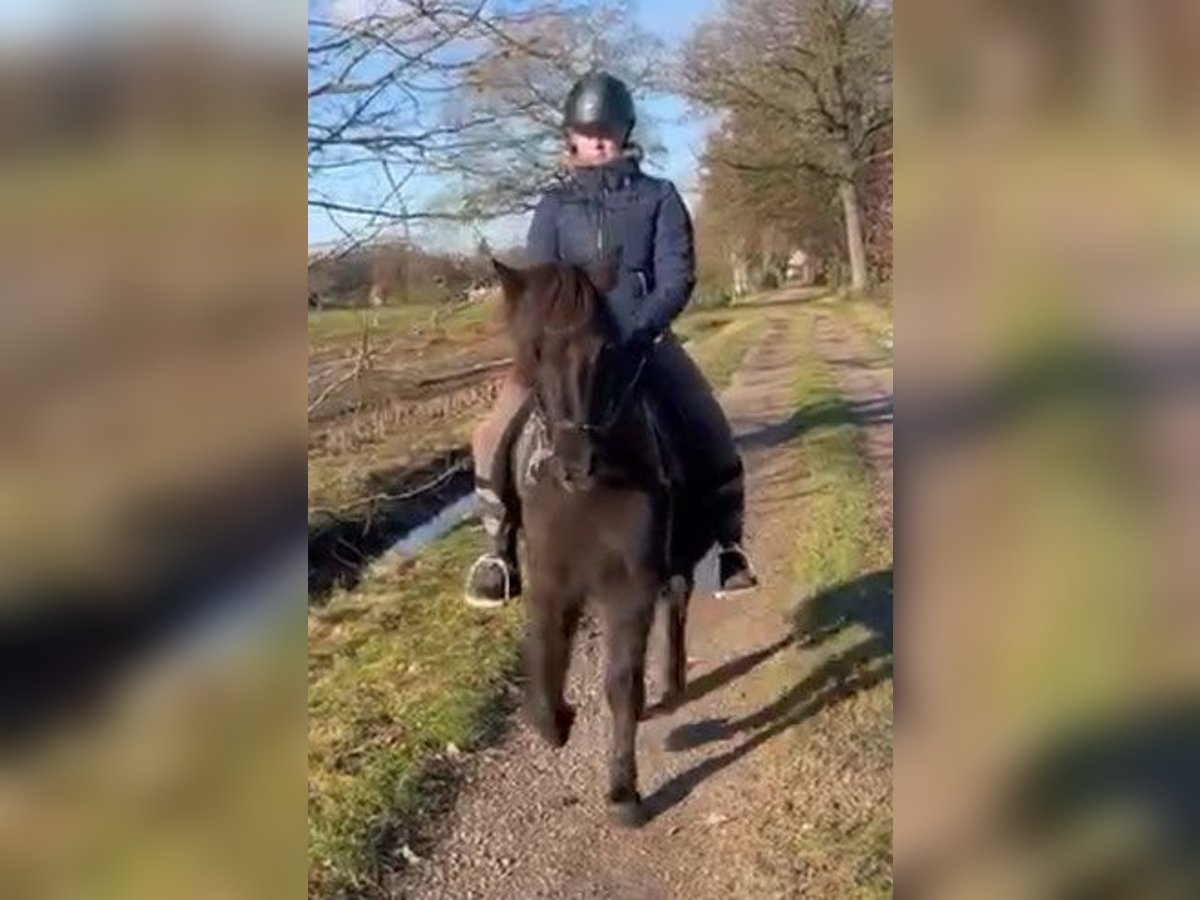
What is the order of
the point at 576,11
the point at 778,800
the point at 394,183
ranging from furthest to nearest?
the point at 778,800 < the point at 576,11 < the point at 394,183

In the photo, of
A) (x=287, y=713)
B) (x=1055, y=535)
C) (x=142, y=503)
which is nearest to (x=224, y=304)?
(x=142, y=503)

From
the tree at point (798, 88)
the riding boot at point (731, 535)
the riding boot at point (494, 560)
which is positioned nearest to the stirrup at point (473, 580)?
the riding boot at point (494, 560)

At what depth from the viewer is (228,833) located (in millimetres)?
736

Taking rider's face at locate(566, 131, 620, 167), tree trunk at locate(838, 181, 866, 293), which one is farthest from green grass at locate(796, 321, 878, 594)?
tree trunk at locate(838, 181, 866, 293)

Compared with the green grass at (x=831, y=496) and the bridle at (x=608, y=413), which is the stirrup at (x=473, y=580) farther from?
the green grass at (x=831, y=496)

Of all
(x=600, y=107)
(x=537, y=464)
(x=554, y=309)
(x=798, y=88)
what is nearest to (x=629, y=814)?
(x=537, y=464)

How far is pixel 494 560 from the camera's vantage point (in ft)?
7.64

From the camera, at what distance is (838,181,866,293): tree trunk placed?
109 centimetres

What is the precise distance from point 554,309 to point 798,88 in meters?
0.59

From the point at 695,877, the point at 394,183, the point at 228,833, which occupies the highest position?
the point at 394,183

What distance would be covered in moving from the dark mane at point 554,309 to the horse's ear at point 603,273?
3 cm

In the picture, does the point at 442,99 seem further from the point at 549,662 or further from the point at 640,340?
the point at 549,662

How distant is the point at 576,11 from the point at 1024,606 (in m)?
1.27

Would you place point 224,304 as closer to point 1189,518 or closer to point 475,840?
point 1189,518
